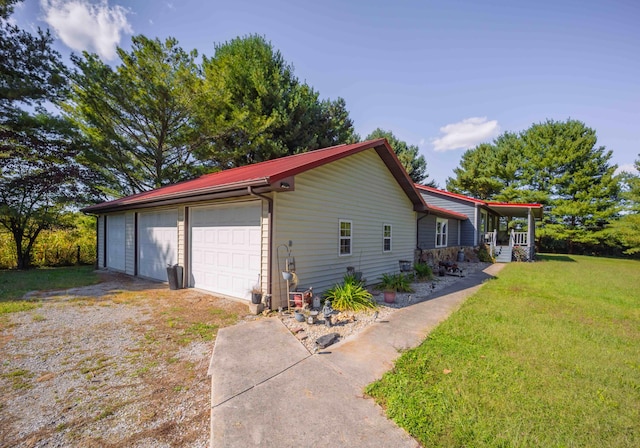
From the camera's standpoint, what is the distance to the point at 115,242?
1198 centimetres

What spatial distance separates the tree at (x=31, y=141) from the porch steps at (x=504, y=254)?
24995 mm

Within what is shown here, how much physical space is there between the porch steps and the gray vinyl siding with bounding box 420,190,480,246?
1.70 m

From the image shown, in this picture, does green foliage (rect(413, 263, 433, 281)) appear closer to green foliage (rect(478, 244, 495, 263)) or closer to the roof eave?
the roof eave

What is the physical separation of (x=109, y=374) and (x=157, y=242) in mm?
6947

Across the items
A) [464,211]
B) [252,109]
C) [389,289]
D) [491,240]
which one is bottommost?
[389,289]

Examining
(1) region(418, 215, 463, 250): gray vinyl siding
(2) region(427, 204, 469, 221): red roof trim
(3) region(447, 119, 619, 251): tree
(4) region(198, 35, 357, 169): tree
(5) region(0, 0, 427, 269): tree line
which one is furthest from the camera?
(3) region(447, 119, 619, 251): tree

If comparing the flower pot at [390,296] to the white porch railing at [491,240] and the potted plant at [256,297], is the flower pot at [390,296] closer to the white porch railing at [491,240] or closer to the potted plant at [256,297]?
the potted plant at [256,297]

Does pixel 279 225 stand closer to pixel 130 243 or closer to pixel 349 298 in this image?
pixel 349 298

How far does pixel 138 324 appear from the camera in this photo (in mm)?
5301

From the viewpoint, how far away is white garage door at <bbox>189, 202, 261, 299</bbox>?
6.51 metres

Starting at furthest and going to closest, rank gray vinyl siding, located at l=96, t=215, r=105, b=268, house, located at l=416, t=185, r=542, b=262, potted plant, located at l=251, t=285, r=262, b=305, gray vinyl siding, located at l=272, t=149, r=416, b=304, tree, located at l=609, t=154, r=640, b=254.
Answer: tree, located at l=609, t=154, r=640, b=254 → house, located at l=416, t=185, r=542, b=262 → gray vinyl siding, located at l=96, t=215, r=105, b=268 → gray vinyl siding, located at l=272, t=149, r=416, b=304 → potted plant, located at l=251, t=285, r=262, b=305

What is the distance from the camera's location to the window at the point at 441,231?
16.3m

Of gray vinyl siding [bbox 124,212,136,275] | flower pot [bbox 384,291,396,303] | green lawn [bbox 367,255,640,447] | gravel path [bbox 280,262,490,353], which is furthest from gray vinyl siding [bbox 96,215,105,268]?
green lawn [bbox 367,255,640,447]

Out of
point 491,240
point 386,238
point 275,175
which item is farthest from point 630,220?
point 275,175
